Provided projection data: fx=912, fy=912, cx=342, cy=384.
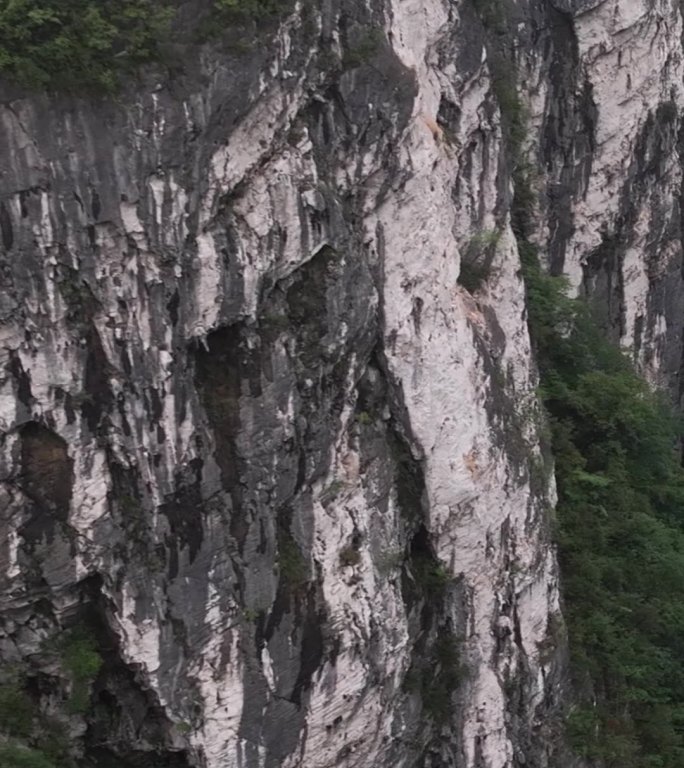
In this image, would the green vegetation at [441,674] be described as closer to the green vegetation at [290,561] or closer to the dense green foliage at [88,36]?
the green vegetation at [290,561]

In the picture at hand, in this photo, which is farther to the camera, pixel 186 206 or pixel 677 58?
pixel 677 58

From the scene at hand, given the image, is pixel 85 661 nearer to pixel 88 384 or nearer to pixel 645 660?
pixel 88 384

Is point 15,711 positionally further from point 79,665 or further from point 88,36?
point 88,36

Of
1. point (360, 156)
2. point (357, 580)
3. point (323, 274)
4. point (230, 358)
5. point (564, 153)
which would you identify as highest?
point (564, 153)

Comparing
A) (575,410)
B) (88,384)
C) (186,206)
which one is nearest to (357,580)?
(88,384)

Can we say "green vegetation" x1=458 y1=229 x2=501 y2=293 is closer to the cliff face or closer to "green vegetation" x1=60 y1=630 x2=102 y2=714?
the cliff face

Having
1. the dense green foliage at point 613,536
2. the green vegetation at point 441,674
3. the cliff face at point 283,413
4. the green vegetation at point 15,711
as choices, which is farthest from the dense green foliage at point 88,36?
the dense green foliage at point 613,536

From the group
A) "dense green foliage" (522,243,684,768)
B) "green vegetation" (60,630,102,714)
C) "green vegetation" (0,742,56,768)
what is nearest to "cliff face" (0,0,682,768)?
"green vegetation" (60,630,102,714)
